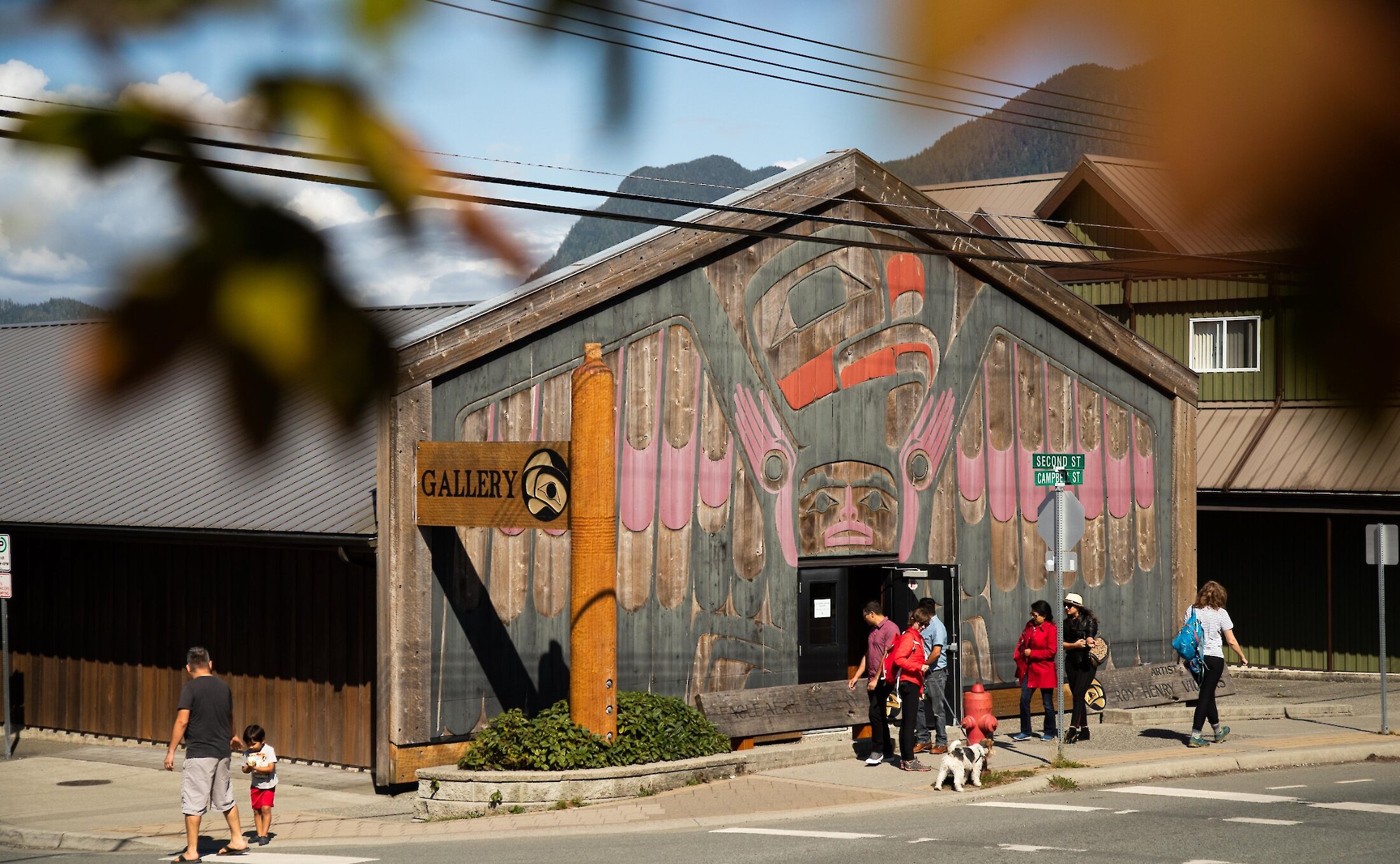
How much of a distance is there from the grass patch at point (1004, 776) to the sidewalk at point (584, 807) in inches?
7.0

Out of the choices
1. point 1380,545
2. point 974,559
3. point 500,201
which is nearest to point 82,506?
point 974,559

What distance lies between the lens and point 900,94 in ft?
4.01

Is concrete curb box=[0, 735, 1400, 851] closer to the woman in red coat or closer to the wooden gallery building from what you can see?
the woman in red coat

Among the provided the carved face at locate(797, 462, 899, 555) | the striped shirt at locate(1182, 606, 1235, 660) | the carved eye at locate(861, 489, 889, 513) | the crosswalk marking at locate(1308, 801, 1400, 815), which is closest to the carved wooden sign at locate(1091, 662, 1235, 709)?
the striped shirt at locate(1182, 606, 1235, 660)

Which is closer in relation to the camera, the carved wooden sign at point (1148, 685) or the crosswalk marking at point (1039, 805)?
the crosswalk marking at point (1039, 805)

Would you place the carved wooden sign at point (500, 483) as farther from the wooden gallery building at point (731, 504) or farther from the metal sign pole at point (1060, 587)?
the metal sign pole at point (1060, 587)

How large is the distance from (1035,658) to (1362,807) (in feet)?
15.7

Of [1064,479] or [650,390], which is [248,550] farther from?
[1064,479]

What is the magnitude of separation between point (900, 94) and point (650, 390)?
15.7 meters

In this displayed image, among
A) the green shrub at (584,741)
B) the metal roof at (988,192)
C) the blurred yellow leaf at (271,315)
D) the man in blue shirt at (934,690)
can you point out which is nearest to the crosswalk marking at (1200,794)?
the man in blue shirt at (934,690)

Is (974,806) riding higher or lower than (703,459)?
lower

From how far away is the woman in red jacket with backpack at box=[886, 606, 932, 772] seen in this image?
15.6 metres

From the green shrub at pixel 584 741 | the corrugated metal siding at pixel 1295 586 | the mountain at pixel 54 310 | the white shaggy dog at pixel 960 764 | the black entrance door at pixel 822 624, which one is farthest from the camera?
the corrugated metal siding at pixel 1295 586

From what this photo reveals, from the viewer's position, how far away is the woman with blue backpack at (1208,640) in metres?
17.0
